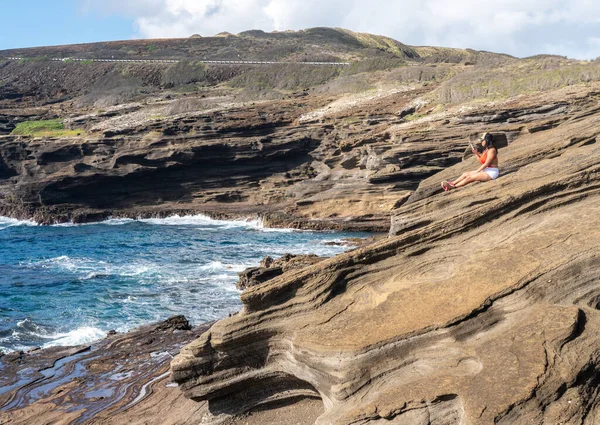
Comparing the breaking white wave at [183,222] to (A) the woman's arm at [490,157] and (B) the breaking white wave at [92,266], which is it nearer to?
(B) the breaking white wave at [92,266]

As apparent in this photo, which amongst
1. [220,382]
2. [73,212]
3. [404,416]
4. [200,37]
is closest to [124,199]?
[73,212]

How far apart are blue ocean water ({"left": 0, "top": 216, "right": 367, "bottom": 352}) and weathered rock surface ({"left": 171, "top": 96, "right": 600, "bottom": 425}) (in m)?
12.8

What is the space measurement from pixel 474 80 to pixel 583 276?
47828mm

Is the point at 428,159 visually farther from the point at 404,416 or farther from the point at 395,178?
the point at 404,416

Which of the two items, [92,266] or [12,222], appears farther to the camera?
[12,222]

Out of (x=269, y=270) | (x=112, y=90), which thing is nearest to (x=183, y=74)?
(x=112, y=90)

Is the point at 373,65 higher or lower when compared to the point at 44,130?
higher

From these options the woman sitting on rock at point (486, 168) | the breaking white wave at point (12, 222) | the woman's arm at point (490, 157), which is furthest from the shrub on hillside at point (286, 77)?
the woman's arm at point (490, 157)

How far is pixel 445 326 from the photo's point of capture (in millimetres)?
9086

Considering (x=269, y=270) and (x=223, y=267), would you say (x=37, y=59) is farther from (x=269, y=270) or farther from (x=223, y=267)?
(x=269, y=270)

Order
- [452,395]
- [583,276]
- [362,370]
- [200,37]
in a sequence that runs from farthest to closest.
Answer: [200,37] < [583,276] < [362,370] < [452,395]

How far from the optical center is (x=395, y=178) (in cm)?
4219

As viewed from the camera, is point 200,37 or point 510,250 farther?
point 200,37

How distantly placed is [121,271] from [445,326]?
26637 mm
